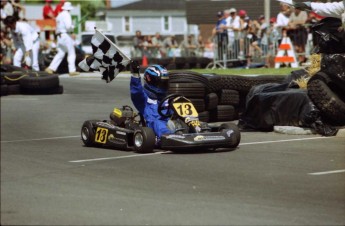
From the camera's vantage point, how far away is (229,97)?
4.59m

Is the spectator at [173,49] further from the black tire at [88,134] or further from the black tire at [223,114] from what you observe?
the black tire at [223,114]

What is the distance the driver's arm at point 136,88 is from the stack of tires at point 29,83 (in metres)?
3.30

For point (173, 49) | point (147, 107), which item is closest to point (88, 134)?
point (147, 107)

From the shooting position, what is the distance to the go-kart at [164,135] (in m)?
4.98

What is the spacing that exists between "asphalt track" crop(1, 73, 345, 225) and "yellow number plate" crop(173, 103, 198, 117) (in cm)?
28

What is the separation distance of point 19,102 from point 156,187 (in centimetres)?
383

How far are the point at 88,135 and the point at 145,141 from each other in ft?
2.17

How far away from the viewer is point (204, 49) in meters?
15.6

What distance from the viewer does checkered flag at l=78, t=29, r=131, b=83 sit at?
7.89 feet

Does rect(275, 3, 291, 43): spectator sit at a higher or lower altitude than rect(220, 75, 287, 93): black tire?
higher

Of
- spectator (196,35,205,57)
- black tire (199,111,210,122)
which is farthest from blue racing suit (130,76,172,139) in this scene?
spectator (196,35,205,57)

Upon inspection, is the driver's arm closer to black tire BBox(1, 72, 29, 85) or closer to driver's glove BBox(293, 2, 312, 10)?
driver's glove BBox(293, 2, 312, 10)

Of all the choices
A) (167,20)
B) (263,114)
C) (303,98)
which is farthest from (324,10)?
(263,114)

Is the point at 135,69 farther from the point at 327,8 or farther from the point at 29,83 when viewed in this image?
the point at 29,83
